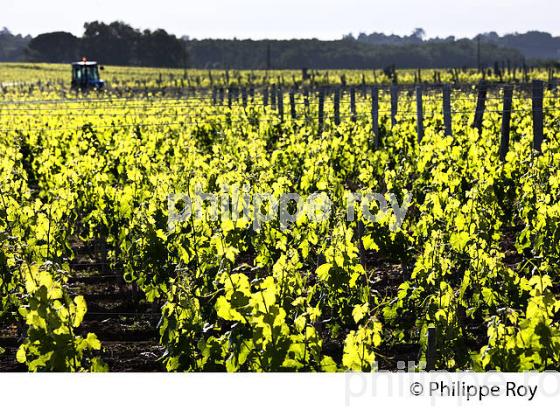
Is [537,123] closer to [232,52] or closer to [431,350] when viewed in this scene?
[431,350]

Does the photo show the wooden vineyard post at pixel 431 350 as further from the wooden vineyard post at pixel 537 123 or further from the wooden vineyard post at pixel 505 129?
the wooden vineyard post at pixel 505 129

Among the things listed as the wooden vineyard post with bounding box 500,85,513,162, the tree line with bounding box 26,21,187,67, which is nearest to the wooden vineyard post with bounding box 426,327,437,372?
the wooden vineyard post with bounding box 500,85,513,162

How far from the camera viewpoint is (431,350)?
4430mm

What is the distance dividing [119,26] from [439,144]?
290 feet

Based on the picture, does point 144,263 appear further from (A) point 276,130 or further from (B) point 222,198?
(A) point 276,130

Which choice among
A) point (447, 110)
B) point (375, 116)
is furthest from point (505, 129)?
point (375, 116)

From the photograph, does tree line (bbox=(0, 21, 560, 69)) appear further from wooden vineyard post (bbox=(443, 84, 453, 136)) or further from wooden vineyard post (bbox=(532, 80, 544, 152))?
wooden vineyard post (bbox=(532, 80, 544, 152))

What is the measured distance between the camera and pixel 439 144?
9.13 meters

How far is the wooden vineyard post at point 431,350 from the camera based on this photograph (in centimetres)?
436

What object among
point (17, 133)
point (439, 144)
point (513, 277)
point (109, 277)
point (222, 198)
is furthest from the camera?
point (17, 133)

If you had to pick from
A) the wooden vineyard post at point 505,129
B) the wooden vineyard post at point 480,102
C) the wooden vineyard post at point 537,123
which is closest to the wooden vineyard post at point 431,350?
the wooden vineyard post at point 537,123

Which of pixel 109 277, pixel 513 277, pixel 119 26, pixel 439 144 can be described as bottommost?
pixel 109 277

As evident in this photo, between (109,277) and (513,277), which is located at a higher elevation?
(513,277)

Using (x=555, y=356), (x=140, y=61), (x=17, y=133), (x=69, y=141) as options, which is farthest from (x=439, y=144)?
(x=140, y=61)
